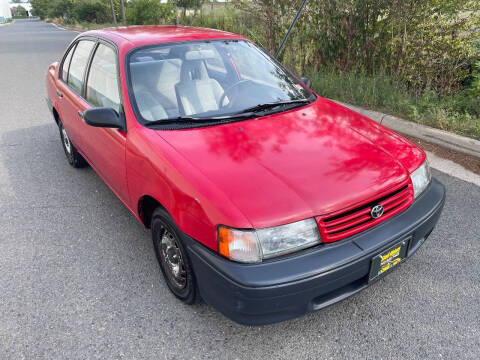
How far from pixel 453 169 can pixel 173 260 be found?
10.4 ft

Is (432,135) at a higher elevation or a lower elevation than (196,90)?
lower

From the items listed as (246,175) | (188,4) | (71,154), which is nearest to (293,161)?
(246,175)

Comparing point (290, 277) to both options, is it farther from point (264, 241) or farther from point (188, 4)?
point (188, 4)

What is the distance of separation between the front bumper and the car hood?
205 mm

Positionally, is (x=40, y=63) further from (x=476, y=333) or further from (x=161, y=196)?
(x=476, y=333)

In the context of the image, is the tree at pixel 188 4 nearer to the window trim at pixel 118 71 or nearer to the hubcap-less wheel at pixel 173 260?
the window trim at pixel 118 71

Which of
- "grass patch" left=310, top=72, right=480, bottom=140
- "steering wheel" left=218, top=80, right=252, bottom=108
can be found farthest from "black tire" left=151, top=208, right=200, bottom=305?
"grass patch" left=310, top=72, right=480, bottom=140

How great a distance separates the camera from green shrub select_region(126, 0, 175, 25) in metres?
18.8

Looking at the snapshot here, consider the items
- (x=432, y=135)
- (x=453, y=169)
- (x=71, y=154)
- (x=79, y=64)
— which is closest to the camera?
(x=79, y=64)

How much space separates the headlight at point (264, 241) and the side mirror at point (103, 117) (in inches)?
48.5

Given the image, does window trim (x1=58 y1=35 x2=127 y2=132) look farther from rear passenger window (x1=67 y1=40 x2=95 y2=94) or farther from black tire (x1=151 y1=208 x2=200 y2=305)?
black tire (x1=151 y1=208 x2=200 y2=305)

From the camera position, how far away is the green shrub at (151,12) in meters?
18.8

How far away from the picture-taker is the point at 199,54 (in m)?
3.02

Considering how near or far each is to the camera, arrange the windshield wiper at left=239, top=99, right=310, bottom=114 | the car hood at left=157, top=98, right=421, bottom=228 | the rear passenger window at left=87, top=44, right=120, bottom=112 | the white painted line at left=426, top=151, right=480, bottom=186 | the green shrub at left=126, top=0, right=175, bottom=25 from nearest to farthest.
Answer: the car hood at left=157, top=98, right=421, bottom=228 < the windshield wiper at left=239, top=99, right=310, bottom=114 < the rear passenger window at left=87, top=44, right=120, bottom=112 < the white painted line at left=426, top=151, right=480, bottom=186 < the green shrub at left=126, top=0, right=175, bottom=25
